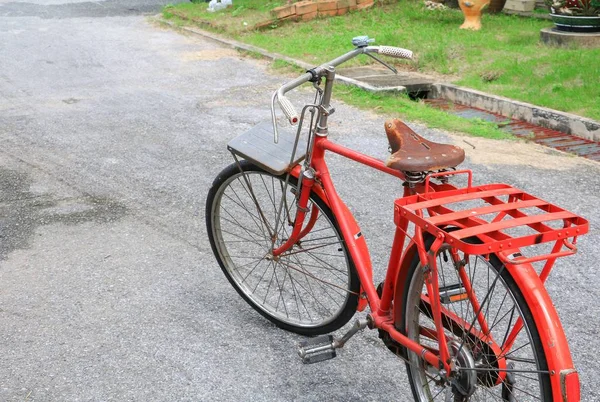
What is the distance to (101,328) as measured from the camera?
12.8ft

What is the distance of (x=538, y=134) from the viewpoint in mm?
6996

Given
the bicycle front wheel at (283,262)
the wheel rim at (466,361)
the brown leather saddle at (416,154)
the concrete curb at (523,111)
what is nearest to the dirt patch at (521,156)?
the concrete curb at (523,111)

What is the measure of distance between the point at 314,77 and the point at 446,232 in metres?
1.02

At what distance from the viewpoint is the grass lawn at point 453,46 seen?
7887 mm

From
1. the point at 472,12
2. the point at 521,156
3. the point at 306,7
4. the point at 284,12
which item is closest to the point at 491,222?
the point at 521,156

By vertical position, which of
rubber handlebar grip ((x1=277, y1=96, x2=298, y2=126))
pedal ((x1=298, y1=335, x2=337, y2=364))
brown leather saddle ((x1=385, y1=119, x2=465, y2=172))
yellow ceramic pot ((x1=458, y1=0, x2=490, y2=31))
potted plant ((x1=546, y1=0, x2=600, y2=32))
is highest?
rubber handlebar grip ((x1=277, y1=96, x2=298, y2=126))

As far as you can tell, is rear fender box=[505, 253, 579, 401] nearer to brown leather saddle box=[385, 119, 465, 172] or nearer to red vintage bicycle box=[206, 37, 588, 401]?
red vintage bicycle box=[206, 37, 588, 401]

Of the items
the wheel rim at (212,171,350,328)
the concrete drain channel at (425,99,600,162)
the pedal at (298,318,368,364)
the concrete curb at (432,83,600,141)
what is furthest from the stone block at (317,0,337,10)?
the pedal at (298,318,368,364)

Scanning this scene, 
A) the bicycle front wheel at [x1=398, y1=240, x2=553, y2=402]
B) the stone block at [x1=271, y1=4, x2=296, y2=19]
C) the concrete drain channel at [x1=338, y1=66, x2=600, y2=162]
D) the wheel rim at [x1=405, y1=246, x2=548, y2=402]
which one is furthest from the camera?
the stone block at [x1=271, y1=4, x2=296, y2=19]

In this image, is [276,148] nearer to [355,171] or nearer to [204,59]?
[355,171]

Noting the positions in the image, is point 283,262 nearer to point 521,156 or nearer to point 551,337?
point 551,337

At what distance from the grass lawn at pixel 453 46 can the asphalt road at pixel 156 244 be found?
1356mm

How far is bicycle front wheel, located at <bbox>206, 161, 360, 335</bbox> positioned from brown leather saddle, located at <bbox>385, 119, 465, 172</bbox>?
1.99 ft

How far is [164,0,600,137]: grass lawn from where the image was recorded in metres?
7.89
